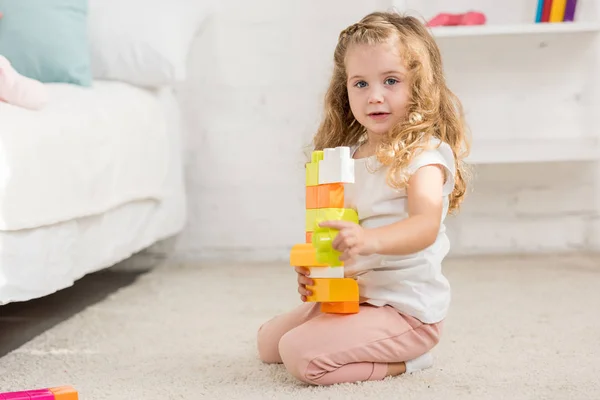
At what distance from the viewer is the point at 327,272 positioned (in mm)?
1050

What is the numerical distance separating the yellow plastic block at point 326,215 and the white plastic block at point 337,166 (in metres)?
0.04

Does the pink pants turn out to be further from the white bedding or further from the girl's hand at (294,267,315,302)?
the white bedding

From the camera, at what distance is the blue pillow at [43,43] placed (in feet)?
5.87

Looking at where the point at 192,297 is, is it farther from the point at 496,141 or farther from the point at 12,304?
the point at 496,141

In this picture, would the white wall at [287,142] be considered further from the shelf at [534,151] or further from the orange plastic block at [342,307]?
the orange plastic block at [342,307]

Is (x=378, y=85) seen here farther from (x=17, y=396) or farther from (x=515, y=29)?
(x=515, y=29)

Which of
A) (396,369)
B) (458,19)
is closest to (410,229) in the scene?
(396,369)

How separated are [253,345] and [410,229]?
0.43m

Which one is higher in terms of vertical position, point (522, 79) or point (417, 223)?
point (522, 79)

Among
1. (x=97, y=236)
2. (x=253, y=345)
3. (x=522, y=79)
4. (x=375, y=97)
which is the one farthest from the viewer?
(x=522, y=79)

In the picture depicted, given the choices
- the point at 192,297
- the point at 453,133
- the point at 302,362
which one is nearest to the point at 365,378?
the point at 302,362

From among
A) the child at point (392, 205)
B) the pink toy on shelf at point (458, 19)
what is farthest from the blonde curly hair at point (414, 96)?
the pink toy on shelf at point (458, 19)

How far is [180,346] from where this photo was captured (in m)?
1.37

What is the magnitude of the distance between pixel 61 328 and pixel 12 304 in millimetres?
360
